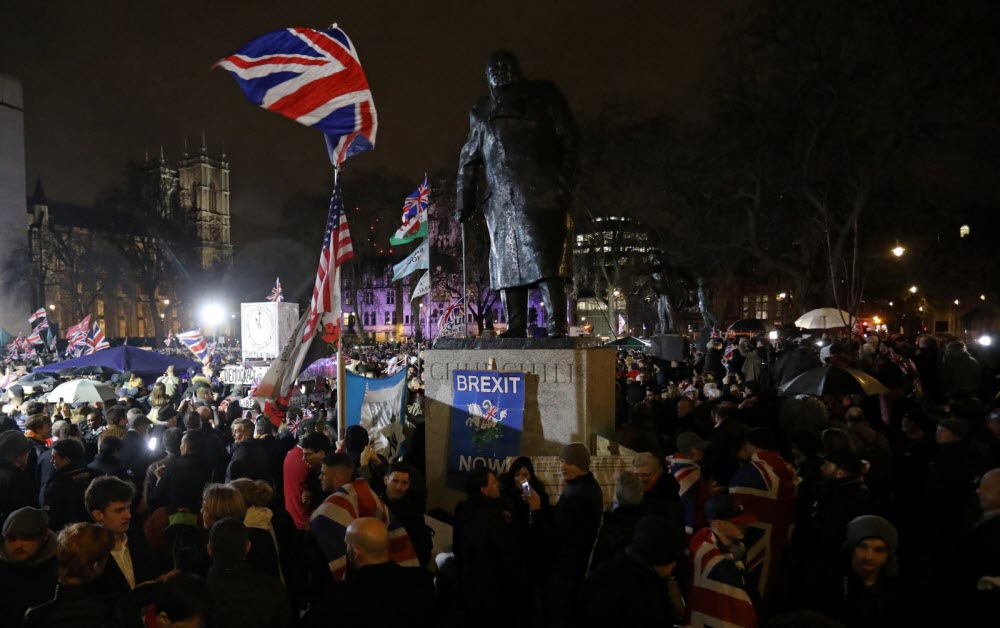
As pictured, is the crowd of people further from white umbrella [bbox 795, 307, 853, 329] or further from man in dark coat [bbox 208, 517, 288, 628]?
white umbrella [bbox 795, 307, 853, 329]

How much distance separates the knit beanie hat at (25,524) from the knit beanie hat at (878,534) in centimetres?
421

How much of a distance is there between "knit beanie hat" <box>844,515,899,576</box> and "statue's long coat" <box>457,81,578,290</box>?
383 centimetres

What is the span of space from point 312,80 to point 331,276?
2.14 metres

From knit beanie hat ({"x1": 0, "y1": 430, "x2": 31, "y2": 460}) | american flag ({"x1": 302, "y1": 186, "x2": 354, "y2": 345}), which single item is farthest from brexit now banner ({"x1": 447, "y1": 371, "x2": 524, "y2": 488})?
knit beanie hat ({"x1": 0, "y1": 430, "x2": 31, "y2": 460})

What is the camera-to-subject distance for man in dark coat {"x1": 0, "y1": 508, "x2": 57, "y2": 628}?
325 centimetres

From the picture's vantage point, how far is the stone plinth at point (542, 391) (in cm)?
622

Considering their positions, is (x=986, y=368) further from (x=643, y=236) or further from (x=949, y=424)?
(x=643, y=236)

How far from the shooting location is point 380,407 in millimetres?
7707

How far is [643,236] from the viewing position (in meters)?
35.1

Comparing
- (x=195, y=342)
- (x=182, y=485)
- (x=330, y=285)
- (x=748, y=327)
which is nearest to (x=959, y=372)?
(x=330, y=285)

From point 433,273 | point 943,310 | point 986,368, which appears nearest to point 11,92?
point 433,273

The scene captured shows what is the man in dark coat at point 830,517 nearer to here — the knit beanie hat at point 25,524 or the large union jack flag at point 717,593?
the large union jack flag at point 717,593

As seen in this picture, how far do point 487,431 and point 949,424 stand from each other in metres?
3.92

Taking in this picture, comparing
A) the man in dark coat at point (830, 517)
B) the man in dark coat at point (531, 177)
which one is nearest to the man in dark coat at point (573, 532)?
the man in dark coat at point (830, 517)
